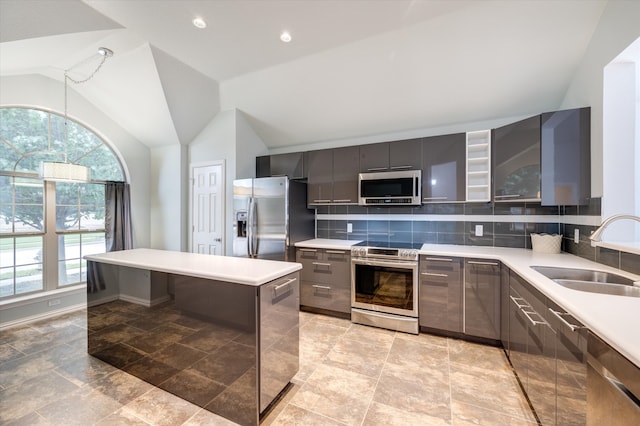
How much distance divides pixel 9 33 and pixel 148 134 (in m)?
2.00

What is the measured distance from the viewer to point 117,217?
13.5 feet

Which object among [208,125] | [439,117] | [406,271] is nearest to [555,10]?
[439,117]

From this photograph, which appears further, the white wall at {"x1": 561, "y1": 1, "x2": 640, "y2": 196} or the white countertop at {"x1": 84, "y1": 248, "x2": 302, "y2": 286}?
the white wall at {"x1": 561, "y1": 1, "x2": 640, "y2": 196}

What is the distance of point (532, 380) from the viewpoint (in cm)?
166

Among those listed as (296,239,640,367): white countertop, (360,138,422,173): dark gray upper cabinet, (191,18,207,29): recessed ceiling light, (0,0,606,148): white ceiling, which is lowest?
(296,239,640,367): white countertop

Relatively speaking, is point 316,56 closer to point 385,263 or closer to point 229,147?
point 229,147

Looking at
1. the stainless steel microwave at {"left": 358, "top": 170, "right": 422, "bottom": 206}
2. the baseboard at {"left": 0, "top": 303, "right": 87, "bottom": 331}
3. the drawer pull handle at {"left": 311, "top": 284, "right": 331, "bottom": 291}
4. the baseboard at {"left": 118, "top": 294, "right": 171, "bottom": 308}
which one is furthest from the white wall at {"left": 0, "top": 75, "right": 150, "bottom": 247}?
the stainless steel microwave at {"left": 358, "top": 170, "right": 422, "bottom": 206}

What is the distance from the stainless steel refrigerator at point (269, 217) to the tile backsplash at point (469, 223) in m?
0.62

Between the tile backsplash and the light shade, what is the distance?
2851 mm

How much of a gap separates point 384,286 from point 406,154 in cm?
167

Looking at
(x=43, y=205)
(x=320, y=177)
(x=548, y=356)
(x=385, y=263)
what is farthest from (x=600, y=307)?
(x=43, y=205)

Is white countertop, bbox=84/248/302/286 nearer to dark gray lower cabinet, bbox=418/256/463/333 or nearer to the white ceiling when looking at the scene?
dark gray lower cabinet, bbox=418/256/463/333

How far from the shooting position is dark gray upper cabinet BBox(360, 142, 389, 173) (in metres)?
3.35

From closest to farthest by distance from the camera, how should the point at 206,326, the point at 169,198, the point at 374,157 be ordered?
the point at 206,326
the point at 374,157
the point at 169,198
